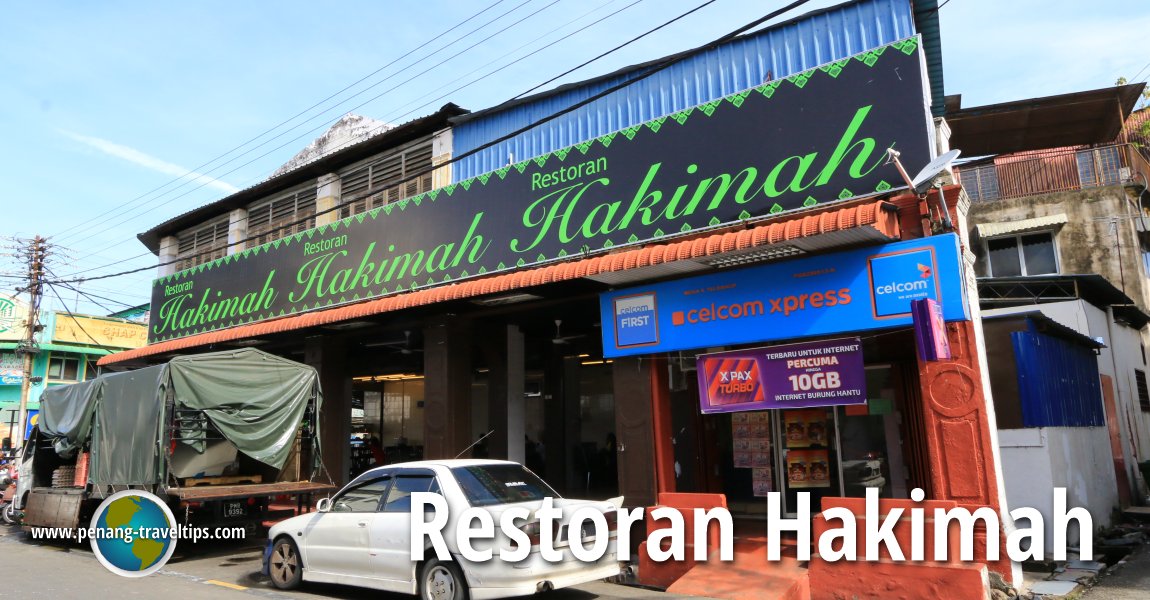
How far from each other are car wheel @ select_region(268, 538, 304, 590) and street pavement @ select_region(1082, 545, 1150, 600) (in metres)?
9.09

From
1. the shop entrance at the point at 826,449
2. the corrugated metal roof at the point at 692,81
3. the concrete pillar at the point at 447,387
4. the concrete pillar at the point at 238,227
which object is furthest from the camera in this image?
the concrete pillar at the point at 238,227

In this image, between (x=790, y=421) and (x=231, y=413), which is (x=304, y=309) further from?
(x=790, y=421)

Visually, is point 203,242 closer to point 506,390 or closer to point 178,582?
point 506,390

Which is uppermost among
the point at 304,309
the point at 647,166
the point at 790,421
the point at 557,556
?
the point at 647,166

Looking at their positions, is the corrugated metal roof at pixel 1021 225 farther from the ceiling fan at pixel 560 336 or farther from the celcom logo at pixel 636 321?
the celcom logo at pixel 636 321

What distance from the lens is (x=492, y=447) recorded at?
1574 cm

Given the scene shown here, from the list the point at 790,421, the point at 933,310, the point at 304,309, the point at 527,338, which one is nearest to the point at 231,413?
the point at 304,309

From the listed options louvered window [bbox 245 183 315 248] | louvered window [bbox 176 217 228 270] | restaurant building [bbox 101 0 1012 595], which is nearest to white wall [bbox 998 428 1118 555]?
restaurant building [bbox 101 0 1012 595]

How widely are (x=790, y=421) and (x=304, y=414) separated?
338 inches

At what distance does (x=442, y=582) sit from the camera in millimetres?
7387

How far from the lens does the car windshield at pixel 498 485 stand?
777 cm

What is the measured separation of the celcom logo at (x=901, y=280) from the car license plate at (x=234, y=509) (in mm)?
10267

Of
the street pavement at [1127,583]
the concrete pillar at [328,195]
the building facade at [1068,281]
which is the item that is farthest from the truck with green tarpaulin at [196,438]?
the building facade at [1068,281]

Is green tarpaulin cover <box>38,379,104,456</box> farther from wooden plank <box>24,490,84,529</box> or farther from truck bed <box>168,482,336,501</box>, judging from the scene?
truck bed <box>168,482,336,501</box>
